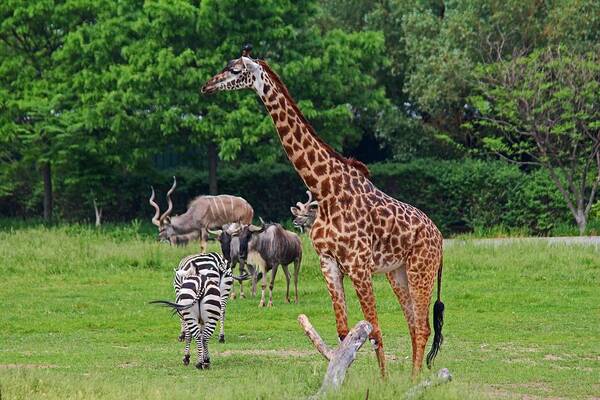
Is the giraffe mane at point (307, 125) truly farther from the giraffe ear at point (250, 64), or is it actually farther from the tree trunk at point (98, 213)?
the tree trunk at point (98, 213)

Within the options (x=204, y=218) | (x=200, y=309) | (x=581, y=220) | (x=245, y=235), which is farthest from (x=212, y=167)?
(x=200, y=309)

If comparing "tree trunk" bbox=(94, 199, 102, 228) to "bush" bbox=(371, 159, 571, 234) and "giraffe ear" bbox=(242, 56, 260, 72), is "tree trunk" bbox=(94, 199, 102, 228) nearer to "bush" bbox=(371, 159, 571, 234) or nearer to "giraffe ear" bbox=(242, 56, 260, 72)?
"bush" bbox=(371, 159, 571, 234)

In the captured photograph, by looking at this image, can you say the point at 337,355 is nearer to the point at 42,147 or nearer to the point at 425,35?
the point at 42,147

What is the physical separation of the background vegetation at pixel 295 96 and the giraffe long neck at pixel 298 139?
19.3 metres

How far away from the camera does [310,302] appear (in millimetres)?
20891

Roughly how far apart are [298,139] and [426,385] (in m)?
2.94

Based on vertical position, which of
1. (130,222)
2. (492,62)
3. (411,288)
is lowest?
(130,222)

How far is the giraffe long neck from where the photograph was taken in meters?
12.4

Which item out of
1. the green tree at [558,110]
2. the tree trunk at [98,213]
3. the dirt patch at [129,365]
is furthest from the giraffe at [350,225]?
the tree trunk at [98,213]

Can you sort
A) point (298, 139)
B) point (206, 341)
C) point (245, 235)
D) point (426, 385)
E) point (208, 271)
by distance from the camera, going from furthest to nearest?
1. point (245, 235)
2. point (208, 271)
3. point (206, 341)
4. point (298, 139)
5. point (426, 385)

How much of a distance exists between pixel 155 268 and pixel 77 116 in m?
10.5

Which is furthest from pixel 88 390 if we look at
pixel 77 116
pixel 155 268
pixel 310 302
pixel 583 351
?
pixel 77 116

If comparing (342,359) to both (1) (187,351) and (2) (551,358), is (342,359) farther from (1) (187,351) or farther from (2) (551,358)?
(2) (551,358)

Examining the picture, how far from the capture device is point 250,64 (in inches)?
481
